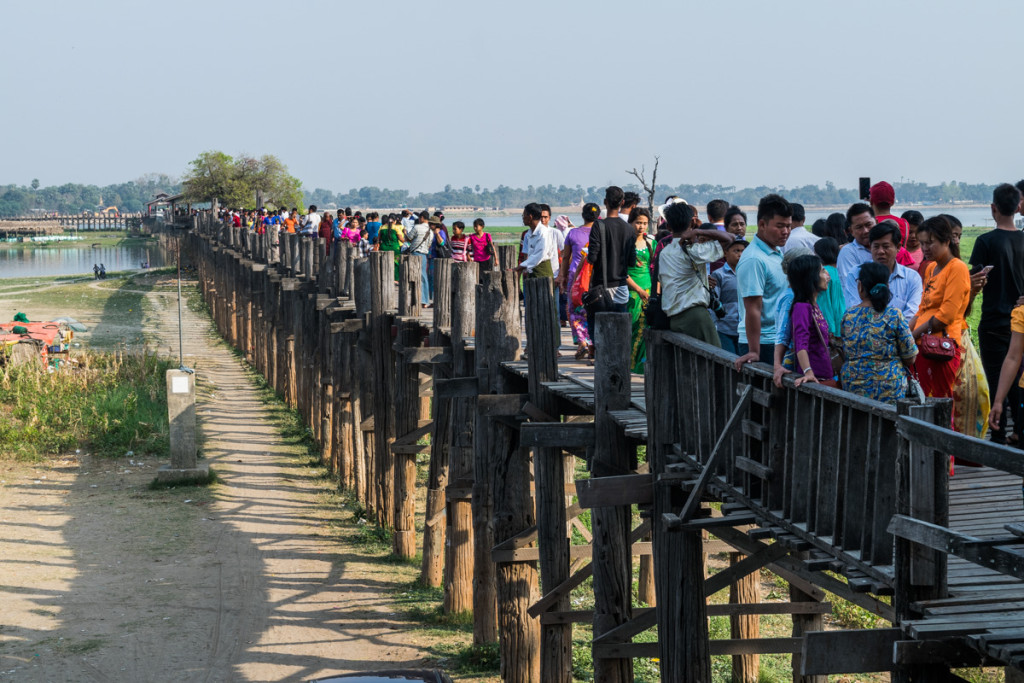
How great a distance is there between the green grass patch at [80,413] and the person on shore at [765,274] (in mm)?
16114

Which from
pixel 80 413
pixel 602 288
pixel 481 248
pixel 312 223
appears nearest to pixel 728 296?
pixel 602 288

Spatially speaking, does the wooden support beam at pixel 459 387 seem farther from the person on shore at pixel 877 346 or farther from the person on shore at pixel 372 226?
the person on shore at pixel 372 226

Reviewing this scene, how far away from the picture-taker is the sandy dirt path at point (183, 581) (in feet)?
36.8

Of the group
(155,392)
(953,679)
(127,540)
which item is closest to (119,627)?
(127,540)

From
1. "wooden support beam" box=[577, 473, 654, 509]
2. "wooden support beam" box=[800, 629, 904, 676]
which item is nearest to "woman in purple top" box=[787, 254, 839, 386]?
"wooden support beam" box=[800, 629, 904, 676]

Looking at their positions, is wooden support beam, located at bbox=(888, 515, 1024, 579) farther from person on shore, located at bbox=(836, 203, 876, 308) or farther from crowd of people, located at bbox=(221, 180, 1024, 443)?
person on shore, located at bbox=(836, 203, 876, 308)

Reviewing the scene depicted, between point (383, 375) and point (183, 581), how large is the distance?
357 centimetres

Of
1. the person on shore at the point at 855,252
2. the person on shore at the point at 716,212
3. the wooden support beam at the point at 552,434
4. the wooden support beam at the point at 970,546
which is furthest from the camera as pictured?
the person on shore at the point at 716,212

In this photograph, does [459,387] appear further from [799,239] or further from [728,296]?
[799,239]

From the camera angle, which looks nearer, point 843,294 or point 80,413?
point 843,294

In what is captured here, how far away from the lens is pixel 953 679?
4.20 meters

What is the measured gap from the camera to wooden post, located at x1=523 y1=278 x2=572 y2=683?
8.41 metres

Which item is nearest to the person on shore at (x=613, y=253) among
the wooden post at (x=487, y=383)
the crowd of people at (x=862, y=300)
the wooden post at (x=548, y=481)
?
the crowd of people at (x=862, y=300)

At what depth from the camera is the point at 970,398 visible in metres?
6.47
